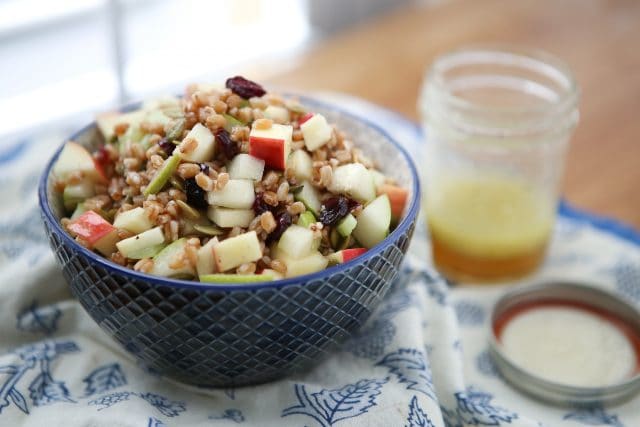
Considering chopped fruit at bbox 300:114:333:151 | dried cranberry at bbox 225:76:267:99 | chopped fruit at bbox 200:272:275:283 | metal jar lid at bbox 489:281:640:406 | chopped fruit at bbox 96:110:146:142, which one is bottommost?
metal jar lid at bbox 489:281:640:406

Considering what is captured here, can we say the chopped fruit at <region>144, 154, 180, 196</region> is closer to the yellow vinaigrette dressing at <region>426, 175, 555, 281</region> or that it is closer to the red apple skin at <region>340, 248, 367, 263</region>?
the red apple skin at <region>340, 248, 367, 263</region>

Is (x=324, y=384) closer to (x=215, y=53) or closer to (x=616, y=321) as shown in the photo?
(x=616, y=321)

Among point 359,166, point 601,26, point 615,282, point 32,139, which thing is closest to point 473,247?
point 615,282

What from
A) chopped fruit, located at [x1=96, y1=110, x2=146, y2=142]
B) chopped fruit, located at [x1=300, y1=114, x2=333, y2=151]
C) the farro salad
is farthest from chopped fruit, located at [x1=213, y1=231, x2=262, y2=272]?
chopped fruit, located at [x1=96, y1=110, x2=146, y2=142]

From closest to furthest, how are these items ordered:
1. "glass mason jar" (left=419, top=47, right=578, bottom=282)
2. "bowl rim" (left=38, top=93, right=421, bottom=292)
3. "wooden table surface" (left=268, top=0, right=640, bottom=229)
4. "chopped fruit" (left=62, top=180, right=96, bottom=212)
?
"bowl rim" (left=38, top=93, right=421, bottom=292)
"chopped fruit" (left=62, top=180, right=96, bottom=212)
"glass mason jar" (left=419, top=47, right=578, bottom=282)
"wooden table surface" (left=268, top=0, right=640, bottom=229)

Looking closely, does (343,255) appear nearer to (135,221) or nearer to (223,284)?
(223,284)

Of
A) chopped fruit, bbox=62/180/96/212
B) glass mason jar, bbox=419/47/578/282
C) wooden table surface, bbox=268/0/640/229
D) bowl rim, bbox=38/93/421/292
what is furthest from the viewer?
wooden table surface, bbox=268/0/640/229

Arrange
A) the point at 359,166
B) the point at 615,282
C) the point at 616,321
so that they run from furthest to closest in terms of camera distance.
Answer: the point at 615,282, the point at 616,321, the point at 359,166
